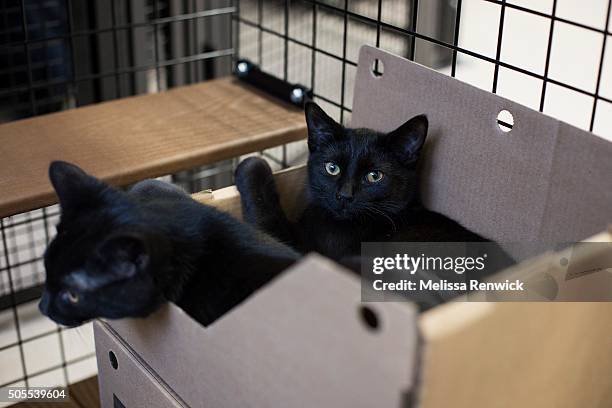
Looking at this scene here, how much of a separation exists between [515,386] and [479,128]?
46 centimetres

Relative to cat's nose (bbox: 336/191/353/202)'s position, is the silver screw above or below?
above

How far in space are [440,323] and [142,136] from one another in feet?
2.92

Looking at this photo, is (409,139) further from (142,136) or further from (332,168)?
(142,136)

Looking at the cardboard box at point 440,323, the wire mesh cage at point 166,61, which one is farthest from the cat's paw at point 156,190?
the wire mesh cage at point 166,61

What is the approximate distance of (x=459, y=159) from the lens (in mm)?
1177

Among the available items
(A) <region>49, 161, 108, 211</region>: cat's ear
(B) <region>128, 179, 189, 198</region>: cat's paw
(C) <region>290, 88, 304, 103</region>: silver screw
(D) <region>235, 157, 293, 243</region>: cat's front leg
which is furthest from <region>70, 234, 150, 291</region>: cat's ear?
(C) <region>290, 88, 304, 103</region>: silver screw

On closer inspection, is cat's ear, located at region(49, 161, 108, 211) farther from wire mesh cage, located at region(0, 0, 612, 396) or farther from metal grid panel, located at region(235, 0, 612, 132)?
metal grid panel, located at region(235, 0, 612, 132)

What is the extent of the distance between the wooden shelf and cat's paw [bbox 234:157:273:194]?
0.46 feet

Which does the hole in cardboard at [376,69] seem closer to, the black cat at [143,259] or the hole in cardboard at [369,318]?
the black cat at [143,259]

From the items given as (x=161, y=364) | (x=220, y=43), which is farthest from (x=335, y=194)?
(x=220, y=43)

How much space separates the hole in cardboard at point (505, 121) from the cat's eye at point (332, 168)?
27 centimetres

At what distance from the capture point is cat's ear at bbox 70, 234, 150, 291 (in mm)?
803

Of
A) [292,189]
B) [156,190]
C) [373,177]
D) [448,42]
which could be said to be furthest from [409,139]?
[448,42]

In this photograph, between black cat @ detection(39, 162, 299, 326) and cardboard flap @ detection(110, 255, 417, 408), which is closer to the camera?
cardboard flap @ detection(110, 255, 417, 408)
